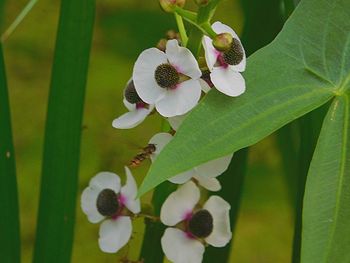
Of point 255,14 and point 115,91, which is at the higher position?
point 115,91

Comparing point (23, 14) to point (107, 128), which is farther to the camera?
point (107, 128)

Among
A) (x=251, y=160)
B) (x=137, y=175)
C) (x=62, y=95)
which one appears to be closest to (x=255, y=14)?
(x=62, y=95)

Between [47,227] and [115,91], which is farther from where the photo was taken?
[115,91]

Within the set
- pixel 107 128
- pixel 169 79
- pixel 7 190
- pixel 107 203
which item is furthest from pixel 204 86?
pixel 107 128

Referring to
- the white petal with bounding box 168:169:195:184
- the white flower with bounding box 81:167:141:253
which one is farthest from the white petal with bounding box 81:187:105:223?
the white petal with bounding box 168:169:195:184

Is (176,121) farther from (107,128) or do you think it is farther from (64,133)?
(107,128)

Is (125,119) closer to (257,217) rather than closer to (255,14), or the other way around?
(255,14)

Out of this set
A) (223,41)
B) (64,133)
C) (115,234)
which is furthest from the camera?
(64,133)
